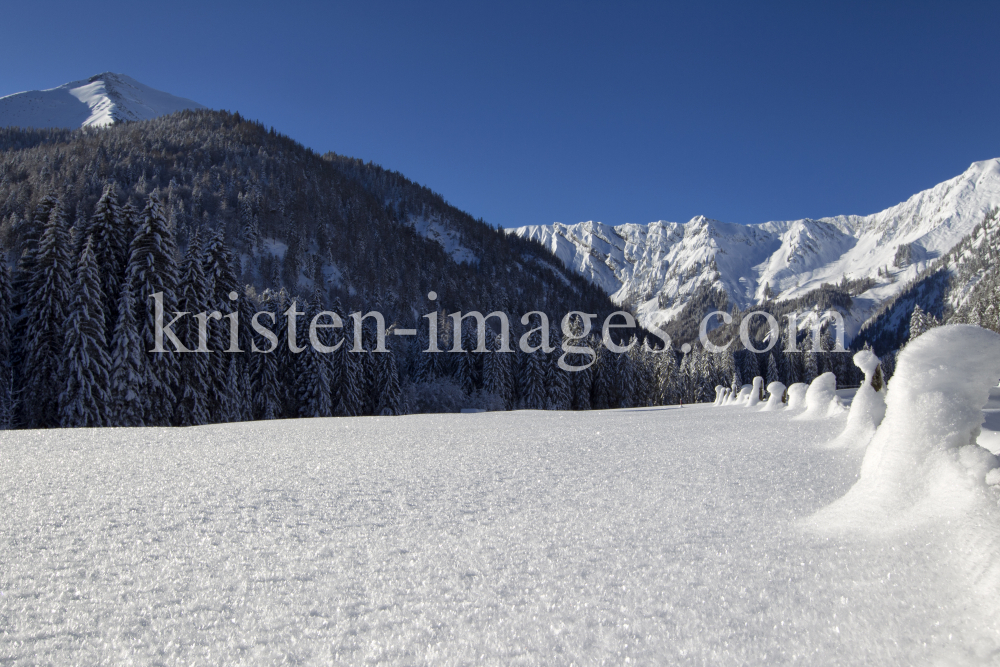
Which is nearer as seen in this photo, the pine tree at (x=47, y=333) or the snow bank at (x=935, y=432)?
the snow bank at (x=935, y=432)

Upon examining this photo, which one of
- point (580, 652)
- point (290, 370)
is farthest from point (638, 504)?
point (290, 370)

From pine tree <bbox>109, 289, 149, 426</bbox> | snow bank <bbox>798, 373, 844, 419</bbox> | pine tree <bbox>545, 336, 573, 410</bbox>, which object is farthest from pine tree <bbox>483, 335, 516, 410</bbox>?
snow bank <bbox>798, 373, 844, 419</bbox>

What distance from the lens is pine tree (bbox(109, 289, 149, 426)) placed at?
20.8 metres

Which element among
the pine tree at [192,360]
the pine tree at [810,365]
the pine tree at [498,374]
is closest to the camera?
the pine tree at [192,360]

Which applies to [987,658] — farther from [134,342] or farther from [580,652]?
[134,342]

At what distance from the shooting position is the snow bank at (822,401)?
37.3 feet

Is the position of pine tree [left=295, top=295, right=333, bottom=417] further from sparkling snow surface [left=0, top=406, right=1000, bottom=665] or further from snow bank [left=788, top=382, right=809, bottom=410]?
sparkling snow surface [left=0, top=406, right=1000, bottom=665]

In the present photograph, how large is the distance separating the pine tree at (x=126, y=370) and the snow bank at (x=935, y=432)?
24955mm

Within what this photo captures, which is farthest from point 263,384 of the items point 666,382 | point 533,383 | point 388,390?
point 666,382

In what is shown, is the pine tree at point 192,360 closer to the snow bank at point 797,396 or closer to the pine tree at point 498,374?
the snow bank at point 797,396

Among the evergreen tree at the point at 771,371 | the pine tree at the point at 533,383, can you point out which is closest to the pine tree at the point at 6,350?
the pine tree at the point at 533,383

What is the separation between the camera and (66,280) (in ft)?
69.7

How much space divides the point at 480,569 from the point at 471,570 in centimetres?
6

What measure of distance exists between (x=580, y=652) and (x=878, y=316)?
24262 centimetres
